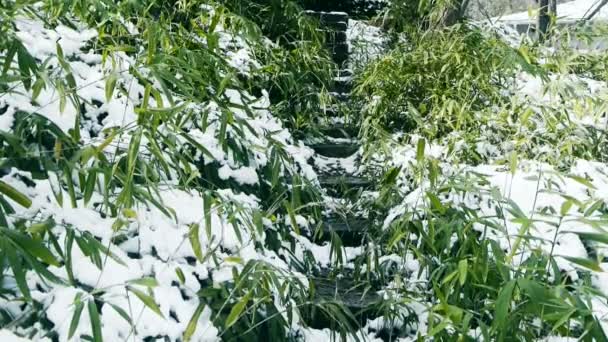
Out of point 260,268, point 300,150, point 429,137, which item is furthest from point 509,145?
→ point 260,268

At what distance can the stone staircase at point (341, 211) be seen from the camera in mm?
1962

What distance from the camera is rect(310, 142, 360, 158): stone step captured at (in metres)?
3.29

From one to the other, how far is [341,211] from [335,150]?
1081mm

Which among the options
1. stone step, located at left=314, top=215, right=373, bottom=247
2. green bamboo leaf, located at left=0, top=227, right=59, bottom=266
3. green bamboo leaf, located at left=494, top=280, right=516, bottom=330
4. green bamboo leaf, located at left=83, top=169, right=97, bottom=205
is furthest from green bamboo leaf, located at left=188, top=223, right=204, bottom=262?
stone step, located at left=314, top=215, right=373, bottom=247

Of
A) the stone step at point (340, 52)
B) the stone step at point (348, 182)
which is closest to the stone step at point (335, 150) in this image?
the stone step at point (348, 182)

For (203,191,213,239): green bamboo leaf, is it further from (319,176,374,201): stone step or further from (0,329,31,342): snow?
(319,176,374,201): stone step

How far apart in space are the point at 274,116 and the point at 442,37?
1469 millimetres

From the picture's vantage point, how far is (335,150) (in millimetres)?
3295

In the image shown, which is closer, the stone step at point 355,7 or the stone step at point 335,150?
the stone step at point 335,150

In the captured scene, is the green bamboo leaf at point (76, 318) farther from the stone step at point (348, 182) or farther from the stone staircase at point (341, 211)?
the stone step at point (348, 182)

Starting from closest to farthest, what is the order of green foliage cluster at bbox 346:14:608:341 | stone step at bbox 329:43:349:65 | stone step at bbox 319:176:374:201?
green foliage cluster at bbox 346:14:608:341
stone step at bbox 319:176:374:201
stone step at bbox 329:43:349:65

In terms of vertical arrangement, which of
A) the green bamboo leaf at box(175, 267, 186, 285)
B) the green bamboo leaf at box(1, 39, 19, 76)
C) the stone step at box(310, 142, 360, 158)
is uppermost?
the green bamboo leaf at box(1, 39, 19, 76)

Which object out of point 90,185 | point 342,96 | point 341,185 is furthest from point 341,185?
point 90,185

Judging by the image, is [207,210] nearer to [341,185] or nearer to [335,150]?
[341,185]
